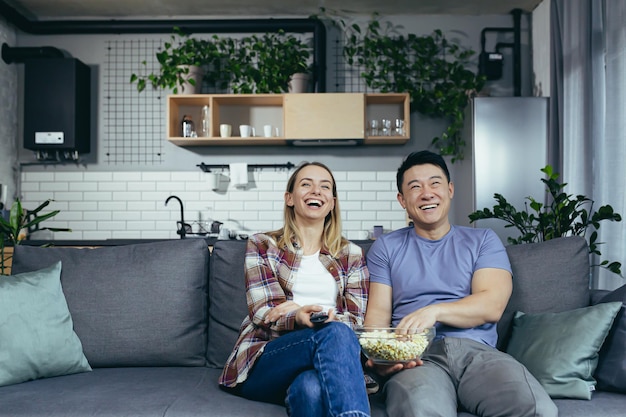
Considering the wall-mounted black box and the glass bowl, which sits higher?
the wall-mounted black box

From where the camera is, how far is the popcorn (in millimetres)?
1714

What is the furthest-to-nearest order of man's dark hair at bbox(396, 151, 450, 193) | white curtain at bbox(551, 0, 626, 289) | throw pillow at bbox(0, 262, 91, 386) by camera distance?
1. white curtain at bbox(551, 0, 626, 289)
2. man's dark hair at bbox(396, 151, 450, 193)
3. throw pillow at bbox(0, 262, 91, 386)

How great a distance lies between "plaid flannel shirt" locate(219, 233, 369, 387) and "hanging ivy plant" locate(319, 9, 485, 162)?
2.93 metres

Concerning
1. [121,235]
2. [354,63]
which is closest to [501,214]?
[354,63]

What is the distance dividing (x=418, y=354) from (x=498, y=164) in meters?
2.84

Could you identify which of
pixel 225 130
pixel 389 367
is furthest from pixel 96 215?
pixel 389 367

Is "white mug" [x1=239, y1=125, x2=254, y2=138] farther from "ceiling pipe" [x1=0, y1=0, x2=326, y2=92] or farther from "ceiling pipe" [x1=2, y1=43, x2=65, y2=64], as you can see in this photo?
"ceiling pipe" [x1=2, y1=43, x2=65, y2=64]

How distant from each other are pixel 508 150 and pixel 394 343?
2.93 metres

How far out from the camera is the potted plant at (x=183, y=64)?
15.7ft

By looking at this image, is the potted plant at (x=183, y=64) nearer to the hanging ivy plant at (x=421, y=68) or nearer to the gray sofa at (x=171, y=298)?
the hanging ivy plant at (x=421, y=68)

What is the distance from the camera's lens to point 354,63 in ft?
16.6

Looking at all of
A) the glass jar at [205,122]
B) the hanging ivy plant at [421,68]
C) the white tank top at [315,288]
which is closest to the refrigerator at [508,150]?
the hanging ivy plant at [421,68]

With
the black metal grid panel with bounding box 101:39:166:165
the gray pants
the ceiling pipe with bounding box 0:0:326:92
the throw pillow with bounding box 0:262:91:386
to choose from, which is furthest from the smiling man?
the black metal grid panel with bounding box 101:39:166:165

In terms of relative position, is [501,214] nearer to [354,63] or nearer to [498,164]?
[498,164]
